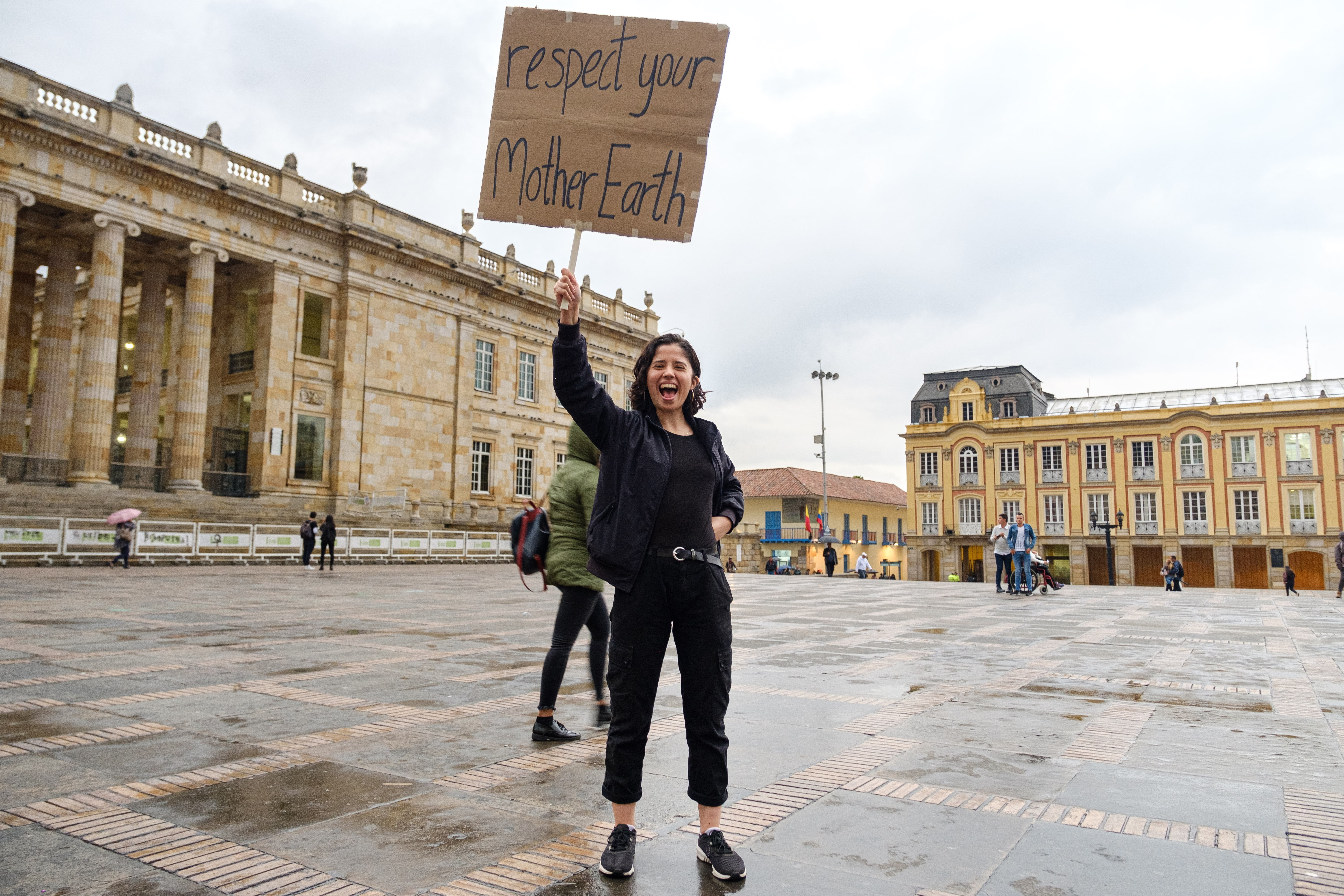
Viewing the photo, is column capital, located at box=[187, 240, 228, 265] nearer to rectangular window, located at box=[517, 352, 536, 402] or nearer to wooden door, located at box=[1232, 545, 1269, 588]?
rectangular window, located at box=[517, 352, 536, 402]

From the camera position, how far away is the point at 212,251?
86.4 ft

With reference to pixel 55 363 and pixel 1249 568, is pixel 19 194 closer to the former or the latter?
pixel 55 363

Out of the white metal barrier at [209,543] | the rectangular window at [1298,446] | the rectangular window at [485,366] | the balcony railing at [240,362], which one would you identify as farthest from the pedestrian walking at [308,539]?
the rectangular window at [1298,446]

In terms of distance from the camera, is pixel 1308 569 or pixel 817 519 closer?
pixel 1308 569

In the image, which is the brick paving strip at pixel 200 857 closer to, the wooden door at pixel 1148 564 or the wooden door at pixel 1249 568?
the wooden door at pixel 1148 564

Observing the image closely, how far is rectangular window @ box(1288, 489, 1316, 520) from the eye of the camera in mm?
46656

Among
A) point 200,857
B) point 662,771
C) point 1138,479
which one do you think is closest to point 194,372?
point 662,771

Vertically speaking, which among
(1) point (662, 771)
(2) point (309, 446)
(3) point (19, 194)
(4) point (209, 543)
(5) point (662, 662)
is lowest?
(1) point (662, 771)

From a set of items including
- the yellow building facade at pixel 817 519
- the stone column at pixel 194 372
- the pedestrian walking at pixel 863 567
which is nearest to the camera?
the stone column at pixel 194 372

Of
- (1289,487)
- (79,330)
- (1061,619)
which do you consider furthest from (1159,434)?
(79,330)

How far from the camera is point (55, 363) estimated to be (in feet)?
83.3

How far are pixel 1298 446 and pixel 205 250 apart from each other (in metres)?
55.6

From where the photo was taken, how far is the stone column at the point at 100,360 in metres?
23.5

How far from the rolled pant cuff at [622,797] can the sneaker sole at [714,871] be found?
262 millimetres
